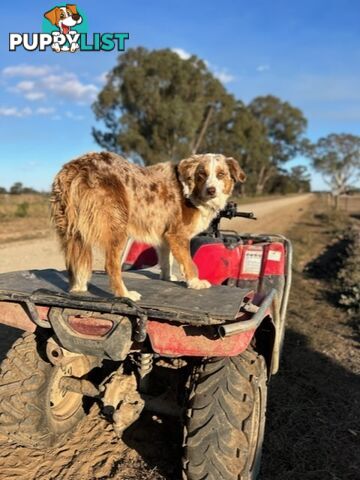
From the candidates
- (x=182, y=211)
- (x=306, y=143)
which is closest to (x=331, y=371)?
(x=182, y=211)

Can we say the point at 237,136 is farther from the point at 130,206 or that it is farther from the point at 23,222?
the point at 130,206

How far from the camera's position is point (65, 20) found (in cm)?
1042

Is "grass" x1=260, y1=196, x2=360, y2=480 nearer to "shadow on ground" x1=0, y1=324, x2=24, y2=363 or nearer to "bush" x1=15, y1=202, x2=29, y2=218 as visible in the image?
"shadow on ground" x1=0, y1=324, x2=24, y2=363

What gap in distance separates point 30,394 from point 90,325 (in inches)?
35.8

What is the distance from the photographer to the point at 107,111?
46156mm

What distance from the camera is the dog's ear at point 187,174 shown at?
3.92 m

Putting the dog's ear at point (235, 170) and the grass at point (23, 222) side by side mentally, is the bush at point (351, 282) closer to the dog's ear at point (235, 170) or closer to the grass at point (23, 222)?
the dog's ear at point (235, 170)

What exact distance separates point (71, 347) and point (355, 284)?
7570mm

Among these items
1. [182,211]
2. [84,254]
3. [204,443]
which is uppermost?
[182,211]

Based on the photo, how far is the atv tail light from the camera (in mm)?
2688

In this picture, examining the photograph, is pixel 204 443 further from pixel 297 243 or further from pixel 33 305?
pixel 297 243

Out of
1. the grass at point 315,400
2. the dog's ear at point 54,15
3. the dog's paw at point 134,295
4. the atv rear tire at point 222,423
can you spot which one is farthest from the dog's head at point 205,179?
the dog's ear at point 54,15

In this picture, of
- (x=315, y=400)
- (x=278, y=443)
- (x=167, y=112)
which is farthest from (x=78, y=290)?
(x=167, y=112)

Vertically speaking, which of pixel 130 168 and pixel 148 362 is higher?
pixel 130 168
